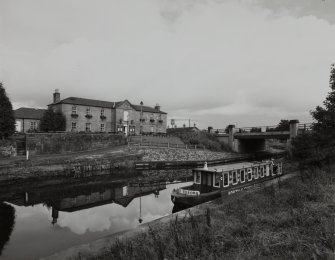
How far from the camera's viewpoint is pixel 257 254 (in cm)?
569

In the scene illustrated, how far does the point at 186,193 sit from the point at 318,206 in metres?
9.22

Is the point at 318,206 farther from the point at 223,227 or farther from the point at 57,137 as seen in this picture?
the point at 57,137

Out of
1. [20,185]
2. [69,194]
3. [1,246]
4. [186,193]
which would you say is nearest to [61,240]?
[1,246]

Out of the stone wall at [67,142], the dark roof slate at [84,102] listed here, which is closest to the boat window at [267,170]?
the stone wall at [67,142]

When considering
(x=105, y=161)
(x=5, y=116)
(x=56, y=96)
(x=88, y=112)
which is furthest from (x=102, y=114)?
(x=105, y=161)

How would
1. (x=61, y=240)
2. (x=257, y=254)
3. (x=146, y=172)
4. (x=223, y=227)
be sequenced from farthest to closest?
(x=146, y=172) → (x=61, y=240) → (x=223, y=227) → (x=257, y=254)

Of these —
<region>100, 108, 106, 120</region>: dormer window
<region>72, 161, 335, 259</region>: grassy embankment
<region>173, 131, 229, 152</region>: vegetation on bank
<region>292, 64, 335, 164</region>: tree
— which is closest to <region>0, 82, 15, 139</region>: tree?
<region>100, 108, 106, 120</region>: dormer window

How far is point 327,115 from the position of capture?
58.2ft

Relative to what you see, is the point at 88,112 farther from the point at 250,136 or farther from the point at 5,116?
the point at 250,136

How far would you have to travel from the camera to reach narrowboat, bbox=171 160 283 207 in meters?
16.2

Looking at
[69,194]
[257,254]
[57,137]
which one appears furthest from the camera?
[57,137]

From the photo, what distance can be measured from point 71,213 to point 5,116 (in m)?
22.2

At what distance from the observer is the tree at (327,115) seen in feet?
57.8

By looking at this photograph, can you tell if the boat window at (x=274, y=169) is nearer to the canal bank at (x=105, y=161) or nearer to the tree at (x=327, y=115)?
the tree at (x=327, y=115)
